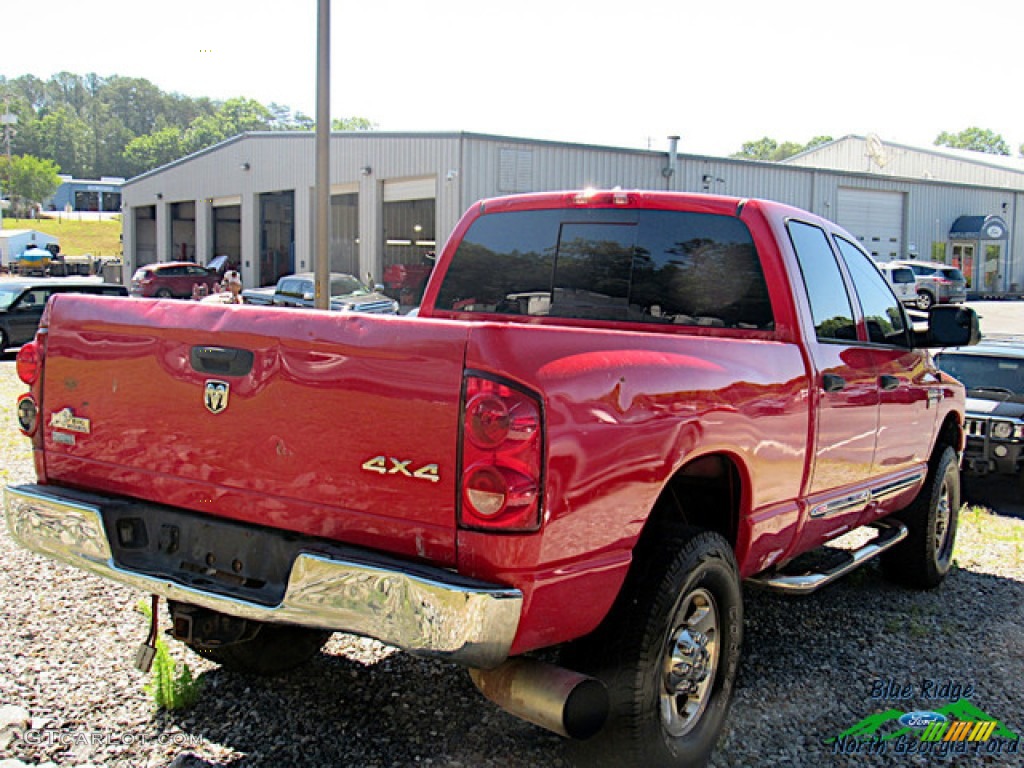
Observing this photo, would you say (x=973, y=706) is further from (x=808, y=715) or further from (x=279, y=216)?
(x=279, y=216)

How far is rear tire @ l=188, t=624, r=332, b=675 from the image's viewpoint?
4117mm

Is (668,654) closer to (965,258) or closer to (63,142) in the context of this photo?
(965,258)

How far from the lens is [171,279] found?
39531 mm

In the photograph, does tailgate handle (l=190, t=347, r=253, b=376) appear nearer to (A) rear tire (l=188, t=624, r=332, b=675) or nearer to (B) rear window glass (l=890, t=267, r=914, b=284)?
(A) rear tire (l=188, t=624, r=332, b=675)

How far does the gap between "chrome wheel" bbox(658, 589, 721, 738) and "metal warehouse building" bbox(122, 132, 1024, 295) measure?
87.3 feet

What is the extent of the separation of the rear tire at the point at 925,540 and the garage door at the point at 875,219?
122 ft

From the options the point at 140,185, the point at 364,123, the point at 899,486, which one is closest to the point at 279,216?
the point at 140,185

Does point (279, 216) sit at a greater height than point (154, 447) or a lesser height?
greater

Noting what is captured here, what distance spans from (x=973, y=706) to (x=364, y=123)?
170m

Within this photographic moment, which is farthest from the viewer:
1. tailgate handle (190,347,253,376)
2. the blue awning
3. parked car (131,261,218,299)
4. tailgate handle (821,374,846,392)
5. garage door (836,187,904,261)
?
the blue awning

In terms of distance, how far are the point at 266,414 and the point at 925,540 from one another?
169 inches

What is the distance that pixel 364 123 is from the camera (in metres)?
166

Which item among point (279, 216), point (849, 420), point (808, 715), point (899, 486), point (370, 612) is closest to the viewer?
point (370, 612)

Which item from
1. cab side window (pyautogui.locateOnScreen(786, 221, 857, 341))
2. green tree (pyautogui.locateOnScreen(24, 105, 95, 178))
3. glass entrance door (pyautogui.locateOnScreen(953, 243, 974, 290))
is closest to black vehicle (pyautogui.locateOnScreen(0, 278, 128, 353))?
cab side window (pyautogui.locateOnScreen(786, 221, 857, 341))
